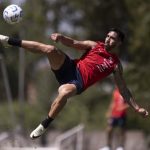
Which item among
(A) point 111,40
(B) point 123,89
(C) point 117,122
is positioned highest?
(A) point 111,40

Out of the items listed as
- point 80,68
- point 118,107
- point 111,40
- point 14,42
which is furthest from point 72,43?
point 118,107

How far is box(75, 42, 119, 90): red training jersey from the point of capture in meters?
14.7

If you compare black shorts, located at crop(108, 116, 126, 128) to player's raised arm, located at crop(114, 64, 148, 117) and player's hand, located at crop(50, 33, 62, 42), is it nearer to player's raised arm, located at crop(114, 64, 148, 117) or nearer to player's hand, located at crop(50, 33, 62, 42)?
player's raised arm, located at crop(114, 64, 148, 117)

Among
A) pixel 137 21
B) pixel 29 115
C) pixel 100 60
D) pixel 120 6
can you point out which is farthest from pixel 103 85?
pixel 100 60

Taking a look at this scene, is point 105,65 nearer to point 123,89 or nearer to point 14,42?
point 123,89

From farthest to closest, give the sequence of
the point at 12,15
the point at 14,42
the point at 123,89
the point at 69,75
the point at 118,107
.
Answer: the point at 118,107 < the point at 123,89 < the point at 69,75 < the point at 12,15 < the point at 14,42

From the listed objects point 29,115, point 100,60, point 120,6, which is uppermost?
point 100,60

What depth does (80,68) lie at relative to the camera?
48.3 ft

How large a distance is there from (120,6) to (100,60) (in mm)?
22434

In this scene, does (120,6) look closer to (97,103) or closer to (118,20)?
(118,20)

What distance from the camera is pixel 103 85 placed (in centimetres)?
4488

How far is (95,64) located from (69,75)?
532mm

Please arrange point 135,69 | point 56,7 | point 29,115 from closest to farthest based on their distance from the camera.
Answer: point 135,69 < point 56,7 < point 29,115

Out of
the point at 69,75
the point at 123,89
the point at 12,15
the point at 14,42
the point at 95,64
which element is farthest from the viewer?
the point at 123,89
